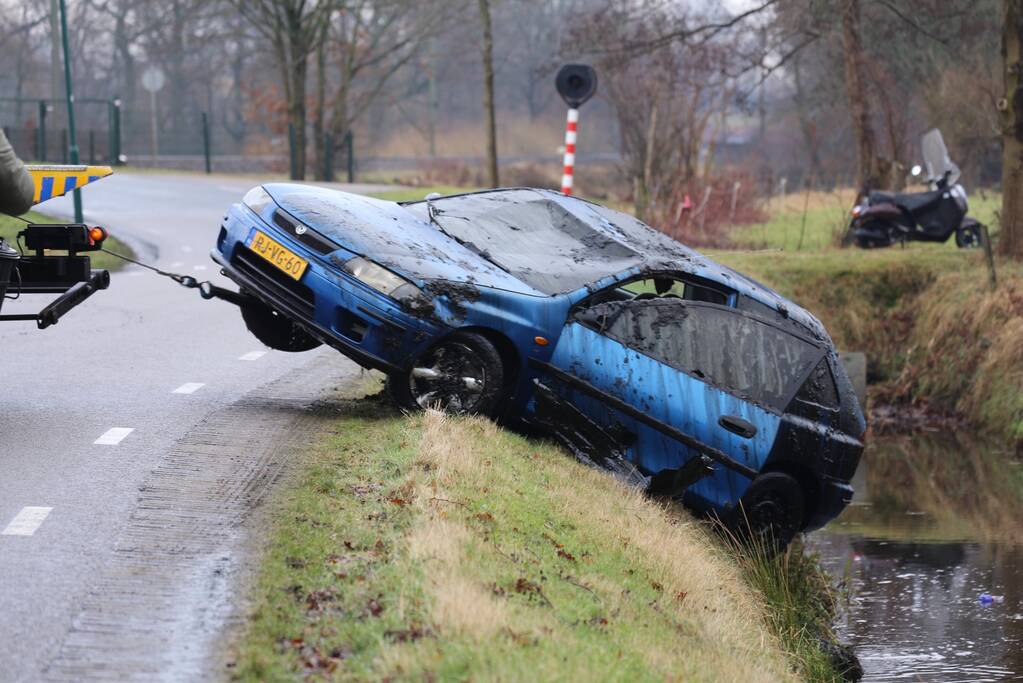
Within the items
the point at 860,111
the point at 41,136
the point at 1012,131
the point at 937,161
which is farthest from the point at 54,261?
the point at 41,136

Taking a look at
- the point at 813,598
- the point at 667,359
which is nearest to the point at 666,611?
the point at 667,359

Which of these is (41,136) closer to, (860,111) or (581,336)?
(860,111)

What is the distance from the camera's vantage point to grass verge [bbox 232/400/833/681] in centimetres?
481

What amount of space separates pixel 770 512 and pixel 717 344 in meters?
1.23

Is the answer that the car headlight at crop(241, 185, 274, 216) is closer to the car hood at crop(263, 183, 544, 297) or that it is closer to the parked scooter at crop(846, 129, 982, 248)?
the car hood at crop(263, 183, 544, 297)

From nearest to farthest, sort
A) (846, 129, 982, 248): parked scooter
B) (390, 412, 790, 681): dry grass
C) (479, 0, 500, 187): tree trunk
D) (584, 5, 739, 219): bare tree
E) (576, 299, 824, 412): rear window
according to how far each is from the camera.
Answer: (390, 412, 790, 681): dry grass < (576, 299, 824, 412): rear window < (846, 129, 982, 248): parked scooter < (584, 5, 739, 219): bare tree < (479, 0, 500, 187): tree trunk

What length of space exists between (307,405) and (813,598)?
3.73 meters

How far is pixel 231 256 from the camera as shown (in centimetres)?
922

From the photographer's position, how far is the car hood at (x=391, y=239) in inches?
344

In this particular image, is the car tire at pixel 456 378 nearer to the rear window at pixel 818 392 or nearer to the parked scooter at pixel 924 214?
the rear window at pixel 818 392

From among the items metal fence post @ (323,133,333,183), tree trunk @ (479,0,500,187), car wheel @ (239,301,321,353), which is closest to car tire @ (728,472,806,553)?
car wheel @ (239,301,321,353)

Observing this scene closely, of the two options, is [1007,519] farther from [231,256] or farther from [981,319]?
[231,256]

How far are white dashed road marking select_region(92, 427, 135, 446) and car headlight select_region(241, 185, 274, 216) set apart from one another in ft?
5.57

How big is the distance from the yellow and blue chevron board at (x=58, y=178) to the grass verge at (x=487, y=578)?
7.32 ft
